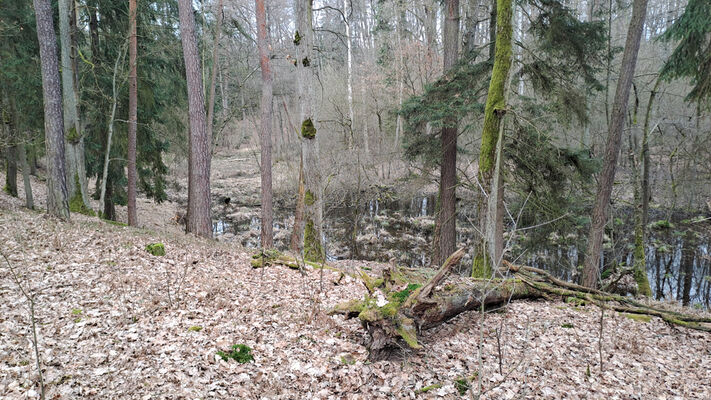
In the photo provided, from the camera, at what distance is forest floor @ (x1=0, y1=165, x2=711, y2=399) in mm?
3428

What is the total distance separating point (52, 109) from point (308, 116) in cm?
500

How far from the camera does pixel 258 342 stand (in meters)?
4.25

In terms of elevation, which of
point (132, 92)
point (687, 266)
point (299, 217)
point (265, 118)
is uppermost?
point (132, 92)

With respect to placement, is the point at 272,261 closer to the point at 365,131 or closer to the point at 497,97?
the point at 497,97

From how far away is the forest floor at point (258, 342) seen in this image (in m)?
3.43

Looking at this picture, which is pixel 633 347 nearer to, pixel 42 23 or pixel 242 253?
pixel 242 253

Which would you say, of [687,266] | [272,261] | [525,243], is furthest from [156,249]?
[687,266]

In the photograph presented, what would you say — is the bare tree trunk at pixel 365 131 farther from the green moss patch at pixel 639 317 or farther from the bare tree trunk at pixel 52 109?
the green moss patch at pixel 639 317

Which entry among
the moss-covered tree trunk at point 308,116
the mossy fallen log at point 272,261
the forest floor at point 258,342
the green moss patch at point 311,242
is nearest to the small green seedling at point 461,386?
the forest floor at point 258,342

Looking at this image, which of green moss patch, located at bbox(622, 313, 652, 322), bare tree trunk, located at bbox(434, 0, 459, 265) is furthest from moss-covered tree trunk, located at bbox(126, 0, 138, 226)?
green moss patch, located at bbox(622, 313, 652, 322)

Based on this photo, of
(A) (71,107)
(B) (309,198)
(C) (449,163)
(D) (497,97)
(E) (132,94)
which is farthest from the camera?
(E) (132,94)

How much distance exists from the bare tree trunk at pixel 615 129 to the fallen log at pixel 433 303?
1240 millimetres

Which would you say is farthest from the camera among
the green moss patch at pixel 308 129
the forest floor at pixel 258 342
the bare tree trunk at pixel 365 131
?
the bare tree trunk at pixel 365 131

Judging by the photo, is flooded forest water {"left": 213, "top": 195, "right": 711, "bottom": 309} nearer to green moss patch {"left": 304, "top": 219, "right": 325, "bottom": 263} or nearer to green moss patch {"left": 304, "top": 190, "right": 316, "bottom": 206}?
green moss patch {"left": 304, "top": 219, "right": 325, "bottom": 263}
